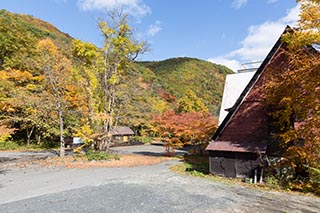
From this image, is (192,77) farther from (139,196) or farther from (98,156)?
(139,196)

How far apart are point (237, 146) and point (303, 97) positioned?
4.17 meters

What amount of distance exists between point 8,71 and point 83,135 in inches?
577

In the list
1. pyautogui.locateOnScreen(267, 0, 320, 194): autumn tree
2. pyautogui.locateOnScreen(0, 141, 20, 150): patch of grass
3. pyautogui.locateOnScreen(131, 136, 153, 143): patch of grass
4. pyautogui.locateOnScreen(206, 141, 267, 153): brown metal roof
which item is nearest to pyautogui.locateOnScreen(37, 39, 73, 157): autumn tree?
pyautogui.locateOnScreen(0, 141, 20, 150): patch of grass

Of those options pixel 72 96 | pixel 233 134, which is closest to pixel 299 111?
pixel 233 134

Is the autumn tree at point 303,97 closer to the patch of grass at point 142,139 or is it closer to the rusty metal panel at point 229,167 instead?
the rusty metal panel at point 229,167

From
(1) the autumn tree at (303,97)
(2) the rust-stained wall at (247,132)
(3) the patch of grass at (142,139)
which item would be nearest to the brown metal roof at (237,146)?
(2) the rust-stained wall at (247,132)

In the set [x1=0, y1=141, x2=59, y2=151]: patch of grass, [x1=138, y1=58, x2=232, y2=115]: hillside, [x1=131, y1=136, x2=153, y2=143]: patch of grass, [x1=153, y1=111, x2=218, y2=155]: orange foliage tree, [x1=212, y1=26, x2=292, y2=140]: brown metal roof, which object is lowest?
[x1=0, y1=141, x2=59, y2=151]: patch of grass

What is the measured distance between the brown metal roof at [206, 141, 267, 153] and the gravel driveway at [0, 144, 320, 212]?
1935 millimetres

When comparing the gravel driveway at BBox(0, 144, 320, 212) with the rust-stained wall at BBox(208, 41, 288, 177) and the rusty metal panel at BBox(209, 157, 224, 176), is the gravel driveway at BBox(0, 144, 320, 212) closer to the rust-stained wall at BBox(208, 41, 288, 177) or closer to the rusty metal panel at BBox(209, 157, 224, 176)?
the rusty metal panel at BBox(209, 157, 224, 176)

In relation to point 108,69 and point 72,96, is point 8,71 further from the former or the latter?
point 108,69

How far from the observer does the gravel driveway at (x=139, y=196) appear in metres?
6.84

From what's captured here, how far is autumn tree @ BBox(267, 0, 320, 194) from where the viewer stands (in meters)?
7.70

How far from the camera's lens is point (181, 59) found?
9225cm

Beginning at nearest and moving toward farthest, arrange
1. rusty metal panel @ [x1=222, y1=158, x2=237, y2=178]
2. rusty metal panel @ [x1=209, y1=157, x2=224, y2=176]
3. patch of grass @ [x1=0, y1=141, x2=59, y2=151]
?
1. rusty metal panel @ [x1=222, y1=158, x2=237, y2=178]
2. rusty metal panel @ [x1=209, y1=157, x2=224, y2=176]
3. patch of grass @ [x1=0, y1=141, x2=59, y2=151]
